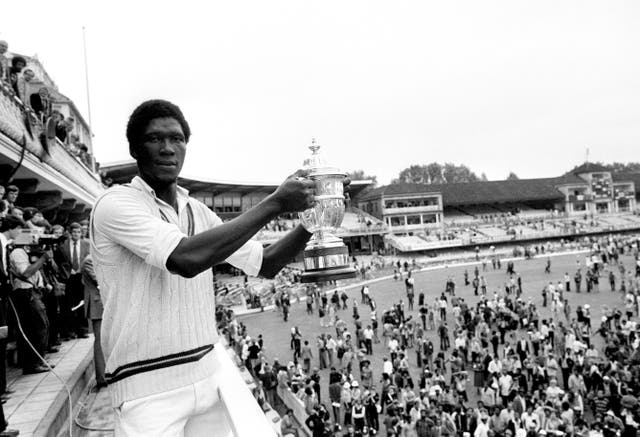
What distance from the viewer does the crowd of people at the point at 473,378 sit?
10.6 meters

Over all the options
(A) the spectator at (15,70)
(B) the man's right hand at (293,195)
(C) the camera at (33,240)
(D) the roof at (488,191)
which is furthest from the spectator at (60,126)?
(D) the roof at (488,191)

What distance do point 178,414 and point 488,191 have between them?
6439 cm

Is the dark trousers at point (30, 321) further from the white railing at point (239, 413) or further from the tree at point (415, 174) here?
the tree at point (415, 174)

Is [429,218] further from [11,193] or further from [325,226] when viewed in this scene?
[325,226]

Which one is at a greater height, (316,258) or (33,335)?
(316,258)

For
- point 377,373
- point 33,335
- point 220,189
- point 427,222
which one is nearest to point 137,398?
point 33,335

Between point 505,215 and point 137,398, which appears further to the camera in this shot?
point 505,215

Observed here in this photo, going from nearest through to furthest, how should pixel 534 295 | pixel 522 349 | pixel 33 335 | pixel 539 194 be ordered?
pixel 33 335 < pixel 522 349 < pixel 534 295 < pixel 539 194

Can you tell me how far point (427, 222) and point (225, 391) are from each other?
5669cm

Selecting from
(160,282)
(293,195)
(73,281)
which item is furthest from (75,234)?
(293,195)

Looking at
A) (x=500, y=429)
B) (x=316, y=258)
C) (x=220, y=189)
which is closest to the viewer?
(x=316, y=258)

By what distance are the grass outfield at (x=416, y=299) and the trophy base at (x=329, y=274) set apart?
41.9 ft

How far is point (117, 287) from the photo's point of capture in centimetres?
167

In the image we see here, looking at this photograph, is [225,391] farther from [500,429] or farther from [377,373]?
[377,373]
